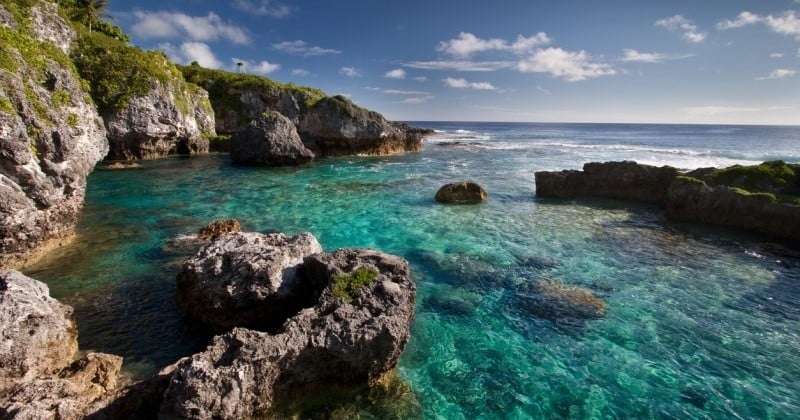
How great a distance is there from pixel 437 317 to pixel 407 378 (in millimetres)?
3168

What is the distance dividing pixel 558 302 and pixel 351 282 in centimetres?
754

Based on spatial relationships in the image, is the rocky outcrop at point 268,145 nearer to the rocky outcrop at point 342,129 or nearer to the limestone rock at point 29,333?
the rocky outcrop at point 342,129

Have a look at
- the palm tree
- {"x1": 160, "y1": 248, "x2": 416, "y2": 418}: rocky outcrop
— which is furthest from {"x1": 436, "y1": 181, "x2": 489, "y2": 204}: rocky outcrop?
the palm tree

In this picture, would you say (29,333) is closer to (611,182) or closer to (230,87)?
(611,182)

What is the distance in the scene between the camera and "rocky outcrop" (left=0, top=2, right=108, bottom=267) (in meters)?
13.4

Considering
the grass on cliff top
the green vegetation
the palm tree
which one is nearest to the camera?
the green vegetation

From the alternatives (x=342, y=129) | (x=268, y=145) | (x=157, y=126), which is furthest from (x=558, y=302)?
(x=342, y=129)

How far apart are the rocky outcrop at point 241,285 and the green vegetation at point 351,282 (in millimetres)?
2181

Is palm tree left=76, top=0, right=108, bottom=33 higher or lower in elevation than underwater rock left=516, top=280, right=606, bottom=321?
higher

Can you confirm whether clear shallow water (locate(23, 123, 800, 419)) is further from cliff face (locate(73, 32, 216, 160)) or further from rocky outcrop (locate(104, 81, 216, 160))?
cliff face (locate(73, 32, 216, 160))

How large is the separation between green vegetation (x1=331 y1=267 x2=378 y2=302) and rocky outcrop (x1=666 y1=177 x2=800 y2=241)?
22.2m

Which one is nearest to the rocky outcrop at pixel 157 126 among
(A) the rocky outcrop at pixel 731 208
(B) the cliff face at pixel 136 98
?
(B) the cliff face at pixel 136 98

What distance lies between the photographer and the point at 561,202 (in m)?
28.8

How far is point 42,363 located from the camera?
9023mm
